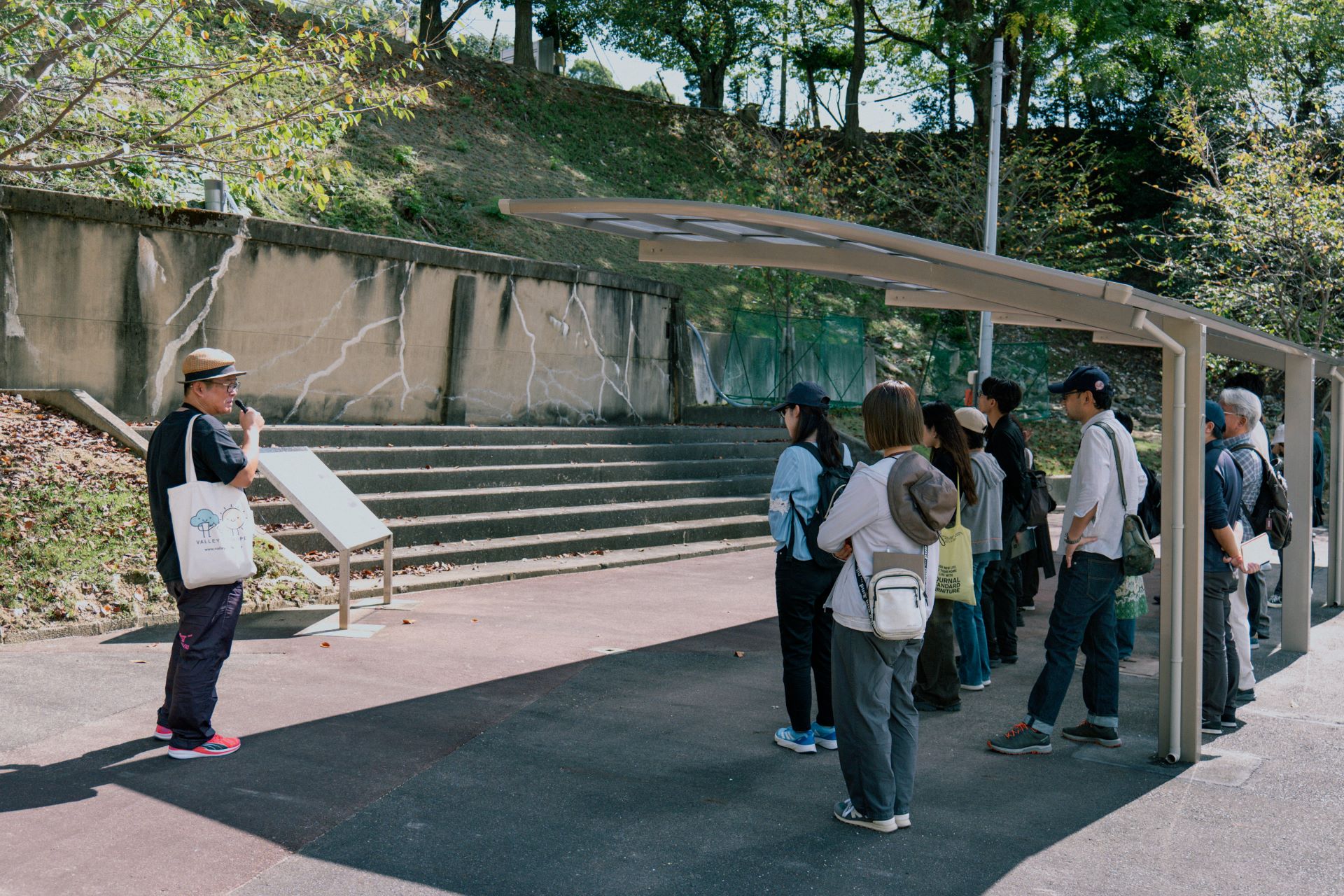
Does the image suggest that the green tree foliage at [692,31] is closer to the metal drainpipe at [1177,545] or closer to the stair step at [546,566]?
the stair step at [546,566]

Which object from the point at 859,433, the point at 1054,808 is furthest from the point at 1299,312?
the point at 1054,808

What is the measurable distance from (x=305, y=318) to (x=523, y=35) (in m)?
22.3

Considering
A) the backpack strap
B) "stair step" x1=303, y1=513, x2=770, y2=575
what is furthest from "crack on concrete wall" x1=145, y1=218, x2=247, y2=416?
the backpack strap

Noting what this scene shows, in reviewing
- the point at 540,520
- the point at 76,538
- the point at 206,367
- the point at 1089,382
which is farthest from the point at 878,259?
the point at 540,520

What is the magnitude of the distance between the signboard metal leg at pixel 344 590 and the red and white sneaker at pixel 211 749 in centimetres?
263

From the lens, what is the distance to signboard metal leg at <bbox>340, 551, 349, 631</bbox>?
779 cm

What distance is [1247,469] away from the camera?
23.0 ft

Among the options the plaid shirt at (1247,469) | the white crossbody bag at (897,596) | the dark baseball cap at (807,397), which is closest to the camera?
the white crossbody bag at (897,596)

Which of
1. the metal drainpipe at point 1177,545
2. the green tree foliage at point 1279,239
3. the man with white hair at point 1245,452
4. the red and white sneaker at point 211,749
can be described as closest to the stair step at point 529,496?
the red and white sneaker at point 211,749

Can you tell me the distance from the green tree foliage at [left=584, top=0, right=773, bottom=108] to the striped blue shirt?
98.0 ft

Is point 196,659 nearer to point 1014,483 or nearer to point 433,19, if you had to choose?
point 1014,483

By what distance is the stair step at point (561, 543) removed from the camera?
10.0 meters

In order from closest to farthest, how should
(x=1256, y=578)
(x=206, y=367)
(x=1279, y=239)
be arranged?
1. (x=206, y=367)
2. (x=1256, y=578)
3. (x=1279, y=239)

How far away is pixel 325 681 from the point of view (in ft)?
21.2
